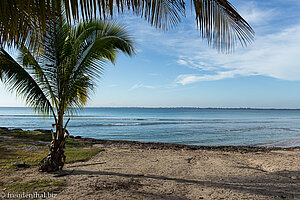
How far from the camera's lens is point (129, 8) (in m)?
2.48

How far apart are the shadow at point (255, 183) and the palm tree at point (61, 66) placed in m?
1.91

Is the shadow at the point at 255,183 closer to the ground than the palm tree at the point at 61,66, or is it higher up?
closer to the ground

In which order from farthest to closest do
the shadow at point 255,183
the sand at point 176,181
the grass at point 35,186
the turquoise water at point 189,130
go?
the turquoise water at point 189,130
the shadow at point 255,183
the grass at point 35,186
the sand at point 176,181

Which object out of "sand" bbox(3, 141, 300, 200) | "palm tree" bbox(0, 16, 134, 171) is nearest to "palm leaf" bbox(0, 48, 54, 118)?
"palm tree" bbox(0, 16, 134, 171)

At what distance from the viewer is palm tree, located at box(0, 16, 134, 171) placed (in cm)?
575

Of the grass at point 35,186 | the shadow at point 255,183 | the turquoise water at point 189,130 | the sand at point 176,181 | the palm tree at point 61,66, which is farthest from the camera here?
the turquoise water at point 189,130

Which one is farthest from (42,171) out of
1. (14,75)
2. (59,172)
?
(14,75)

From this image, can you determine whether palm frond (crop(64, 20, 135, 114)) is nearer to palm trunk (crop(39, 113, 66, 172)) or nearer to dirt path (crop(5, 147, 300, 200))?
palm trunk (crop(39, 113, 66, 172))

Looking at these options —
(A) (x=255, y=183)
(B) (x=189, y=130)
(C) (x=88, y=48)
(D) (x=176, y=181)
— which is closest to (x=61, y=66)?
(C) (x=88, y=48)

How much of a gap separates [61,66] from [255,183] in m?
5.47

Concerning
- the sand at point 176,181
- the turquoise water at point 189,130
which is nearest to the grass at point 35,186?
the sand at point 176,181

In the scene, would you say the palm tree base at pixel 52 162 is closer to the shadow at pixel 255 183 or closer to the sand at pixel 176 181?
the sand at pixel 176 181

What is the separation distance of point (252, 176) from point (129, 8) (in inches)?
212

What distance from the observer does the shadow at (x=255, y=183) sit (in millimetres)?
4590
